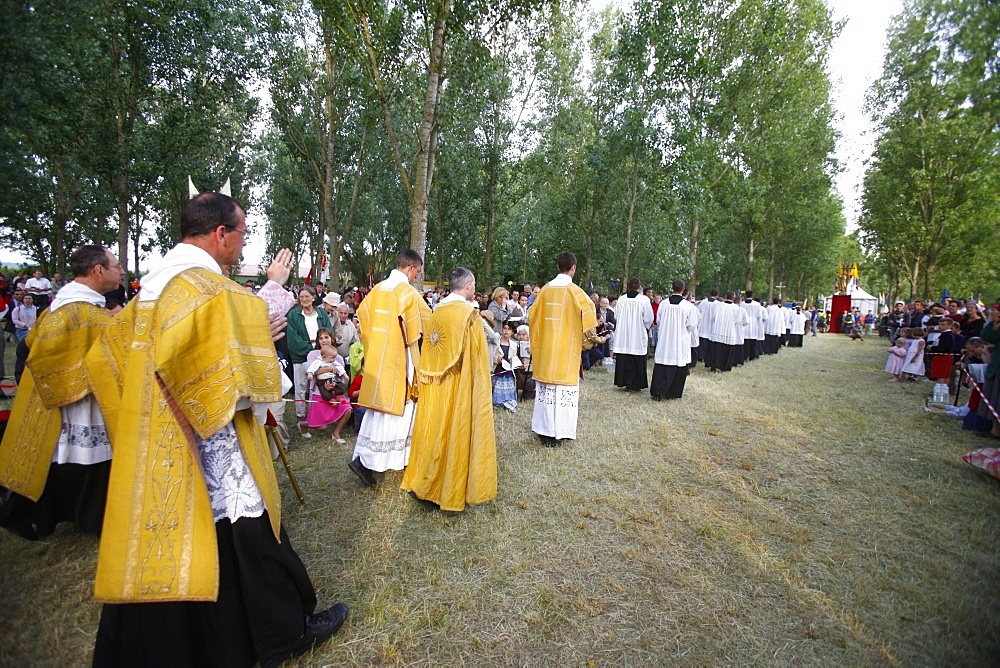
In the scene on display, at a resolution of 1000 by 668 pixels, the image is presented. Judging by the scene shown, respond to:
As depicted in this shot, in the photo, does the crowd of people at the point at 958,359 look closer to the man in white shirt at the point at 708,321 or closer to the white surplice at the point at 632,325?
the man in white shirt at the point at 708,321

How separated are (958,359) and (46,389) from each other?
1423 centimetres

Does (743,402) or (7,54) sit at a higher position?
(7,54)

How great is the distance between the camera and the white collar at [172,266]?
6.82 ft

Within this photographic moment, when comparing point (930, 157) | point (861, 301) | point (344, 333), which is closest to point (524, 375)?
point (344, 333)

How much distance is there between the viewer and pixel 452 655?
2.61 meters

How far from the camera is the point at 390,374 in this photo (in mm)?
4664

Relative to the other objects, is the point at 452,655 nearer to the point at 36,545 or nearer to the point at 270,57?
the point at 36,545

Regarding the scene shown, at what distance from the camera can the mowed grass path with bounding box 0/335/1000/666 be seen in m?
2.70

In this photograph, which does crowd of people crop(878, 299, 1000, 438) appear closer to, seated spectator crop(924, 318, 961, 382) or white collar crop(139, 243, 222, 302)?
seated spectator crop(924, 318, 961, 382)

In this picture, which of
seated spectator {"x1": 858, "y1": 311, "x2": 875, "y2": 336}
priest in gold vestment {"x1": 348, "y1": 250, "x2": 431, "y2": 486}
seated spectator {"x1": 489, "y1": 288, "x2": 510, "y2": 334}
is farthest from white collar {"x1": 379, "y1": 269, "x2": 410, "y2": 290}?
seated spectator {"x1": 858, "y1": 311, "x2": 875, "y2": 336}

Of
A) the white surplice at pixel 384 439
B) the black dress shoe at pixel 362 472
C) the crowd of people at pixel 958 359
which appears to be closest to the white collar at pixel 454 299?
the white surplice at pixel 384 439

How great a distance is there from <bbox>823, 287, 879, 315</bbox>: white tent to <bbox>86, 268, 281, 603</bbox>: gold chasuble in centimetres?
4200

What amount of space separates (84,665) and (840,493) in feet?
19.7

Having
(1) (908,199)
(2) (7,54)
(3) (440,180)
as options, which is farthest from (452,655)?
(1) (908,199)
